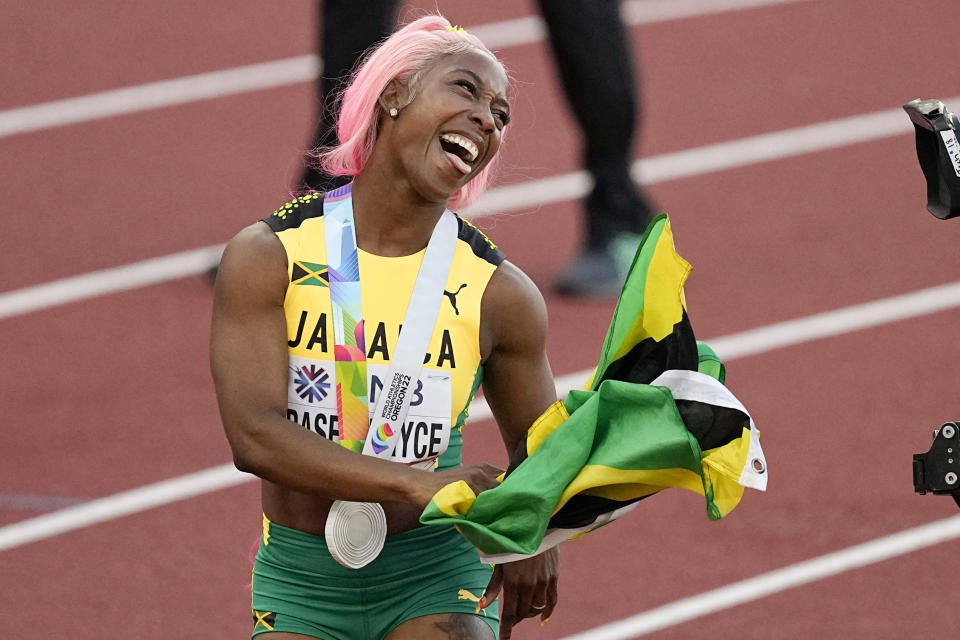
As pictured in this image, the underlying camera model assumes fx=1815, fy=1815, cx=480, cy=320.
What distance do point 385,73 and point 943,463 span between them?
1.42 m

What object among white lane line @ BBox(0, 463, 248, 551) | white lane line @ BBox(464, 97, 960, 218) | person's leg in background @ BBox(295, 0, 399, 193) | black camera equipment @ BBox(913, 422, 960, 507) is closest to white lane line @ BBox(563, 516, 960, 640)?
white lane line @ BBox(0, 463, 248, 551)

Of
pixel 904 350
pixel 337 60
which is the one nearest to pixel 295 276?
pixel 337 60

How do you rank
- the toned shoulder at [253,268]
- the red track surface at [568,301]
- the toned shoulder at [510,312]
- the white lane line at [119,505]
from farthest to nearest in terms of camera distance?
the white lane line at [119,505]
the red track surface at [568,301]
the toned shoulder at [510,312]
the toned shoulder at [253,268]

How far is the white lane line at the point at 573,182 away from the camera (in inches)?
346

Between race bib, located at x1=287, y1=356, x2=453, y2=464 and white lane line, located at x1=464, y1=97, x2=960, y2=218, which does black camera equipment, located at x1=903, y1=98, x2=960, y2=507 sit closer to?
race bib, located at x1=287, y1=356, x2=453, y2=464

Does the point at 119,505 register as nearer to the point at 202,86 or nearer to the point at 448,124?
the point at 448,124

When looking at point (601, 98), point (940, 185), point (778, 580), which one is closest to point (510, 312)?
point (940, 185)

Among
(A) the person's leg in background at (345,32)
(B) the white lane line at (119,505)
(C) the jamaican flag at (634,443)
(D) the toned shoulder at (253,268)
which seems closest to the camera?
(C) the jamaican flag at (634,443)

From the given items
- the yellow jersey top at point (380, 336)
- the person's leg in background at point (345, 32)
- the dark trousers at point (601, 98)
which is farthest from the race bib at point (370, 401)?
the dark trousers at point (601, 98)

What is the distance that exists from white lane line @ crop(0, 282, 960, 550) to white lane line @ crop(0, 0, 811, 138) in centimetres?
244

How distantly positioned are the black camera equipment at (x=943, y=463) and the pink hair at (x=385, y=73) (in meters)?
1.11

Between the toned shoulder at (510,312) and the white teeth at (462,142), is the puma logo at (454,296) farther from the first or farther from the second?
the white teeth at (462,142)

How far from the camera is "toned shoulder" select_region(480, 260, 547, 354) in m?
3.84

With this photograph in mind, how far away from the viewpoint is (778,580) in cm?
646
